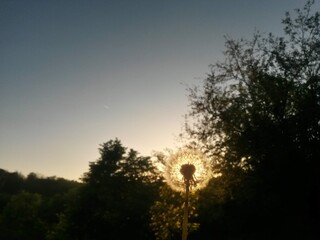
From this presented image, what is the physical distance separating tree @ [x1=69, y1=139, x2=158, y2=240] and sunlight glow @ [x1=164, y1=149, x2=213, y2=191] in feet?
94.8

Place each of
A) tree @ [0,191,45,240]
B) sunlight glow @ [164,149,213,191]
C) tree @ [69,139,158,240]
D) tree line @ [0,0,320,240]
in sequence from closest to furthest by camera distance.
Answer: sunlight glow @ [164,149,213,191]
tree line @ [0,0,320,240]
tree @ [69,139,158,240]
tree @ [0,191,45,240]

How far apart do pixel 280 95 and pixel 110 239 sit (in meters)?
32.7

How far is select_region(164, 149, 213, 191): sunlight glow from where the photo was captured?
12.7 meters

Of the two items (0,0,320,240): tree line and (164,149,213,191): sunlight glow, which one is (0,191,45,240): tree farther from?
(164,149,213,191): sunlight glow

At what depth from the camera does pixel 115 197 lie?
52.9m

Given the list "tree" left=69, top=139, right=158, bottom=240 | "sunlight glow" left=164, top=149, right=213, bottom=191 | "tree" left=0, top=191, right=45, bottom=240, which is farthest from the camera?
"tree" left=0, top=191, right=45, bottom=240

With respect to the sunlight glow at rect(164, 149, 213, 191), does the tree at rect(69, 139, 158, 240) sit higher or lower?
higher

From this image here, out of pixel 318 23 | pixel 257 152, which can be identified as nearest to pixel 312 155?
pixel 257 152

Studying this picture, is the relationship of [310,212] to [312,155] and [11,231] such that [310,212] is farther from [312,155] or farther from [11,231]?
[11,231]

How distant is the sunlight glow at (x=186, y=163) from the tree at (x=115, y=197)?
28901 mm

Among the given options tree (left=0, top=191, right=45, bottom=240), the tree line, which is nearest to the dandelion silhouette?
the tree line

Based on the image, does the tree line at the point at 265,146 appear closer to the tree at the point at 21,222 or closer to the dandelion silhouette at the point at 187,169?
the dandelion silhouette at the point at 187,169

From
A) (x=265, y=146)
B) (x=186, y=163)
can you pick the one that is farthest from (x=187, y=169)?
(x=265, y=146)

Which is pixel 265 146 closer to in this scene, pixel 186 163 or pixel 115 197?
pixel 186 163
